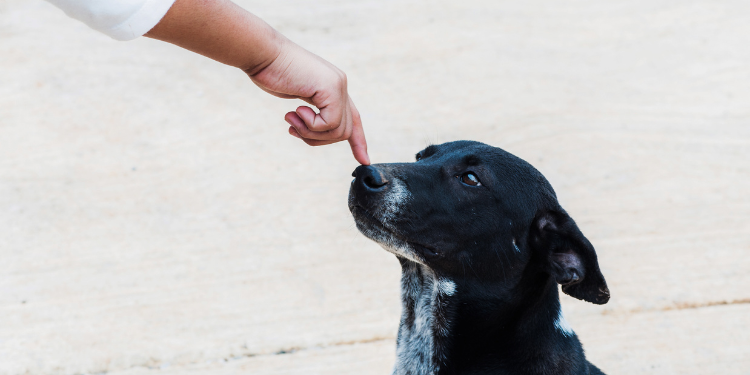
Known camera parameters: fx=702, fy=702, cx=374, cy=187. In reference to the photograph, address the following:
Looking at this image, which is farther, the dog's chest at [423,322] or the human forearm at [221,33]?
the dog's chest at [423,322]

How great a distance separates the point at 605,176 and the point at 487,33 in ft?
5.53

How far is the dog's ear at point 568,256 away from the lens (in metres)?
2.32

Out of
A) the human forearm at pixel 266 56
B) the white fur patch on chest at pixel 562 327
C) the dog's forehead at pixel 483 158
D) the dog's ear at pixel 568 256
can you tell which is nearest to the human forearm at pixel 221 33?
the human forearm at pixel 266 56

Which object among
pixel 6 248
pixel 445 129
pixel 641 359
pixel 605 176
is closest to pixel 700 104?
pixel 605 176

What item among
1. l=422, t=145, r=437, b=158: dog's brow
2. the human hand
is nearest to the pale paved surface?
l=422, t=145, r=437, b=158: dog's brow

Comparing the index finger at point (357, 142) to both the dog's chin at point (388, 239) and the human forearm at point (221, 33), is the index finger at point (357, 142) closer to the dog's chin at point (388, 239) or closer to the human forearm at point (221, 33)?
the dog's chin at point (388, 239)

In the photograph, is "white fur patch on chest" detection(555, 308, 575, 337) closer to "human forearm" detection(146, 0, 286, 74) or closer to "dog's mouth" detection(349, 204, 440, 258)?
"dog's mouth" detection(349, 204, 440, 258)

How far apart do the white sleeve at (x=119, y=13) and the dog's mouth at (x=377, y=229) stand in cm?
88

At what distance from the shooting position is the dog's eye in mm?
2455

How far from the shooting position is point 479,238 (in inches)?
95.3

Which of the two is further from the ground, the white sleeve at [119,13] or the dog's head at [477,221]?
the white sleeve at [119,13]

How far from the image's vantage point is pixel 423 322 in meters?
2.60

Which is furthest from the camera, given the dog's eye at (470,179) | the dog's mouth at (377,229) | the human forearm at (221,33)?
the dog's eye at (470,179)

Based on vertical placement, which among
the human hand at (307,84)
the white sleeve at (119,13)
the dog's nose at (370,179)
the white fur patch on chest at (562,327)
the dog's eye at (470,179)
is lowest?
the white fur patch on chest at (562,327)
